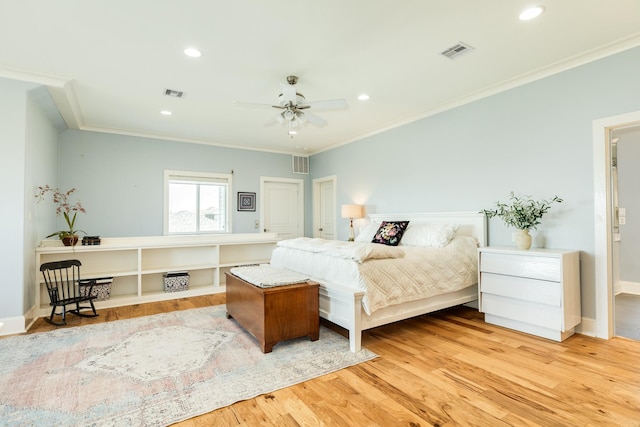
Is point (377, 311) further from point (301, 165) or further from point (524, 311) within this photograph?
point (301, 165)

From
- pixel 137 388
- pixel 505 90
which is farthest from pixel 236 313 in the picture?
pixel 505 90

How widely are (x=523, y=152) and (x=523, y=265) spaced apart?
4.14ft

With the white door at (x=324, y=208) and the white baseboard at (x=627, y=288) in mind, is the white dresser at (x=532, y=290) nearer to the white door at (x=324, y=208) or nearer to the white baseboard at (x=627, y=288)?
the white baseboard at (x=627, y=288)

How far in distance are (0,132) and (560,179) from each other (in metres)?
5.54

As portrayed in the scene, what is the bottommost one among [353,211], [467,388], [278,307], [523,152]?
[467,388]

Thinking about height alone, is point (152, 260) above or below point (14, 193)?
below

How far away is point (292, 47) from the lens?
9.10 feet

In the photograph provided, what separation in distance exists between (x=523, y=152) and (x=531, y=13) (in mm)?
1524

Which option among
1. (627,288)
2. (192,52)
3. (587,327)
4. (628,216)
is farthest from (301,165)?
(627,288)

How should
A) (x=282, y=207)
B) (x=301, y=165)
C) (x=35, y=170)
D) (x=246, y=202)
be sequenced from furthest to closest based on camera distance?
(x=301, y=165), (x=282, y=207), (x=246, y=202), (x=35, y=170)

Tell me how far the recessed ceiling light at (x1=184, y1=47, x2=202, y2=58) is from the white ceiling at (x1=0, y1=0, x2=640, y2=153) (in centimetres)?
5

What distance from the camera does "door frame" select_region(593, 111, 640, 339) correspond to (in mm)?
2873

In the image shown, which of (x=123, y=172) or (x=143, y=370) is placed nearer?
(x=143, y=370)

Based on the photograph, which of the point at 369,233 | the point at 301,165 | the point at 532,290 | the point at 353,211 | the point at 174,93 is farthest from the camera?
the point at 301,165
